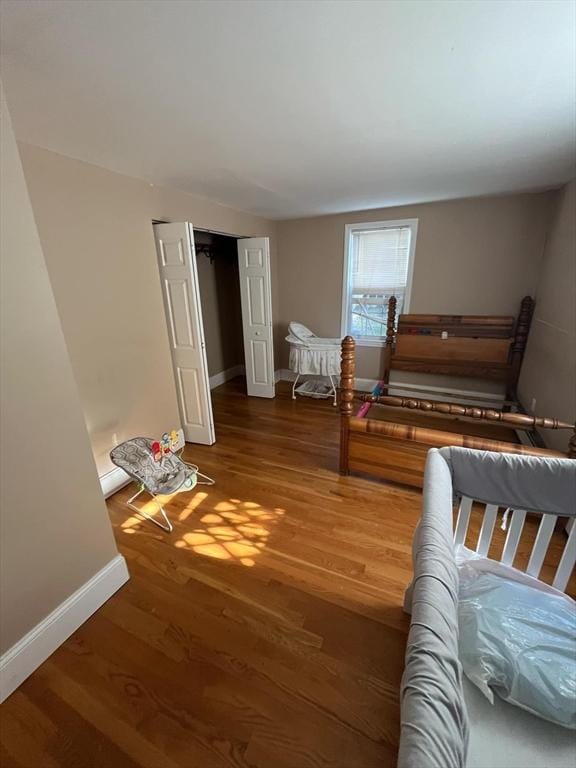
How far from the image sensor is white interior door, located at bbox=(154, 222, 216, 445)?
8.38 ft

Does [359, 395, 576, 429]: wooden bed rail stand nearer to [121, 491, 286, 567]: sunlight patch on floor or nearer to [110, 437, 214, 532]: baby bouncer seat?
[121, 491, 286, 567]: sunlight patch on floor

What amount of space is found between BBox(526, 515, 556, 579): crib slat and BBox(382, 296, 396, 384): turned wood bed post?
289 centimetres

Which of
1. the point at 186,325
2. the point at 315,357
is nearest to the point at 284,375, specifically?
the point at 315,357

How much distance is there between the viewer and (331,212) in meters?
3.85

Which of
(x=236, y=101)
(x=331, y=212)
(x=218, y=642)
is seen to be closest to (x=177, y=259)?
(x=236, y=101)

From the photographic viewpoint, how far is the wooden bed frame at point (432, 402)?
2041 mm

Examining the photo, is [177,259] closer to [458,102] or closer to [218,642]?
[458,102]

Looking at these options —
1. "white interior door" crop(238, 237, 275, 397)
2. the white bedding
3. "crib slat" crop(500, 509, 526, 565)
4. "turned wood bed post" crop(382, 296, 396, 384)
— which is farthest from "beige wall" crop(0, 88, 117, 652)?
"turned wood bed post" crop(382, 296, 396, 384)

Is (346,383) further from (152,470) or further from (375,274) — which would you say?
(375,274)

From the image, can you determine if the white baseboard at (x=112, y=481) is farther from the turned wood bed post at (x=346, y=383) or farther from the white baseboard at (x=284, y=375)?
the white baseboard at (x=284, y=375)

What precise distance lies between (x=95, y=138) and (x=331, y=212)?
2.80 m

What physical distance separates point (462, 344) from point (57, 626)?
4105 mm

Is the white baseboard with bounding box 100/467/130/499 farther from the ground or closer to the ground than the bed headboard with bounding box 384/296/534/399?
closer to the ground

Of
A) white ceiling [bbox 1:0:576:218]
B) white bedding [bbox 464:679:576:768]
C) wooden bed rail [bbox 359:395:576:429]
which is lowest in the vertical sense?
white bedding [bbox 464:679:576:768]
